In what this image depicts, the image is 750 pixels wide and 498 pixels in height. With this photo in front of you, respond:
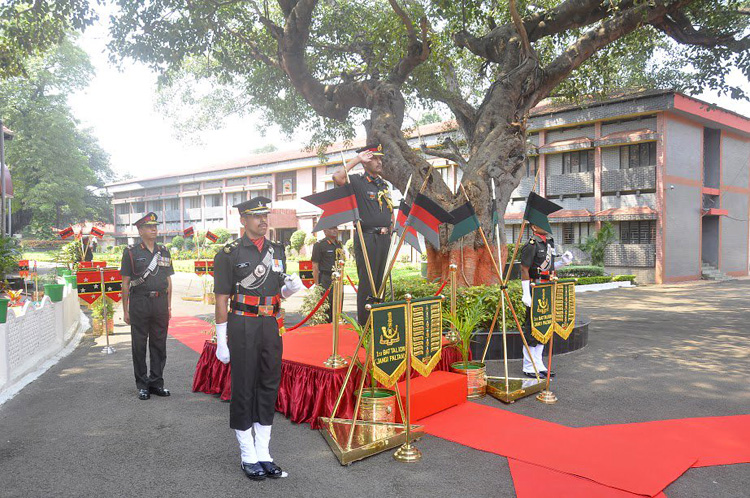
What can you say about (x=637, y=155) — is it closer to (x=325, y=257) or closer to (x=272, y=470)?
(x=325, y=257)

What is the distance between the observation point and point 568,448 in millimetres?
4305

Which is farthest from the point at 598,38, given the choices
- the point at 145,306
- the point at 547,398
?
the point at 145,306

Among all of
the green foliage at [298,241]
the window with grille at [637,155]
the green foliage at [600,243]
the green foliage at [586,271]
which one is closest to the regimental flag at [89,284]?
the green foliage at [586,271]

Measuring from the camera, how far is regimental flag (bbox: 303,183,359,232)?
14.8ft

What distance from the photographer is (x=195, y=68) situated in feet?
56.6

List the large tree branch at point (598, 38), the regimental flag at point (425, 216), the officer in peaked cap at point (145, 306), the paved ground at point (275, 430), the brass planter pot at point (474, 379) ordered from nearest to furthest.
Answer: the paved ground at point (275, 430) → the regimental flag at point (425, 216) → the brass planter pot at point (474, 379) → the officer in peaked cap at point (145, 306) → the large tree branch at point (598, 38)

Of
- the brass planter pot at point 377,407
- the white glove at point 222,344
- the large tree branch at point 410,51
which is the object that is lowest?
the brass planter pot at point 377,407

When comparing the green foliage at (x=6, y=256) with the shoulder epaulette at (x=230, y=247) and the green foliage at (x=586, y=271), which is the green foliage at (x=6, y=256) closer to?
the shoulder epaulette at (x=230, y=247)

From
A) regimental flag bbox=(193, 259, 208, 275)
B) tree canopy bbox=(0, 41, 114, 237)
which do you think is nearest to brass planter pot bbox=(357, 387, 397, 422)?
regimental flag bbox=(193, 259, 208, 275)

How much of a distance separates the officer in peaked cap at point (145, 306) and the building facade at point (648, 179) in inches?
779

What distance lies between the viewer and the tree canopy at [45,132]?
32.1 metres

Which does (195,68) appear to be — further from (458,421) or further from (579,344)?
(458,421)

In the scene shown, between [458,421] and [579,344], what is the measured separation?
423 cm

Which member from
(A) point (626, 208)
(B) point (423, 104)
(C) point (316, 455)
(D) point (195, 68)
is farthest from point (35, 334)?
(A) point (626, 208)
